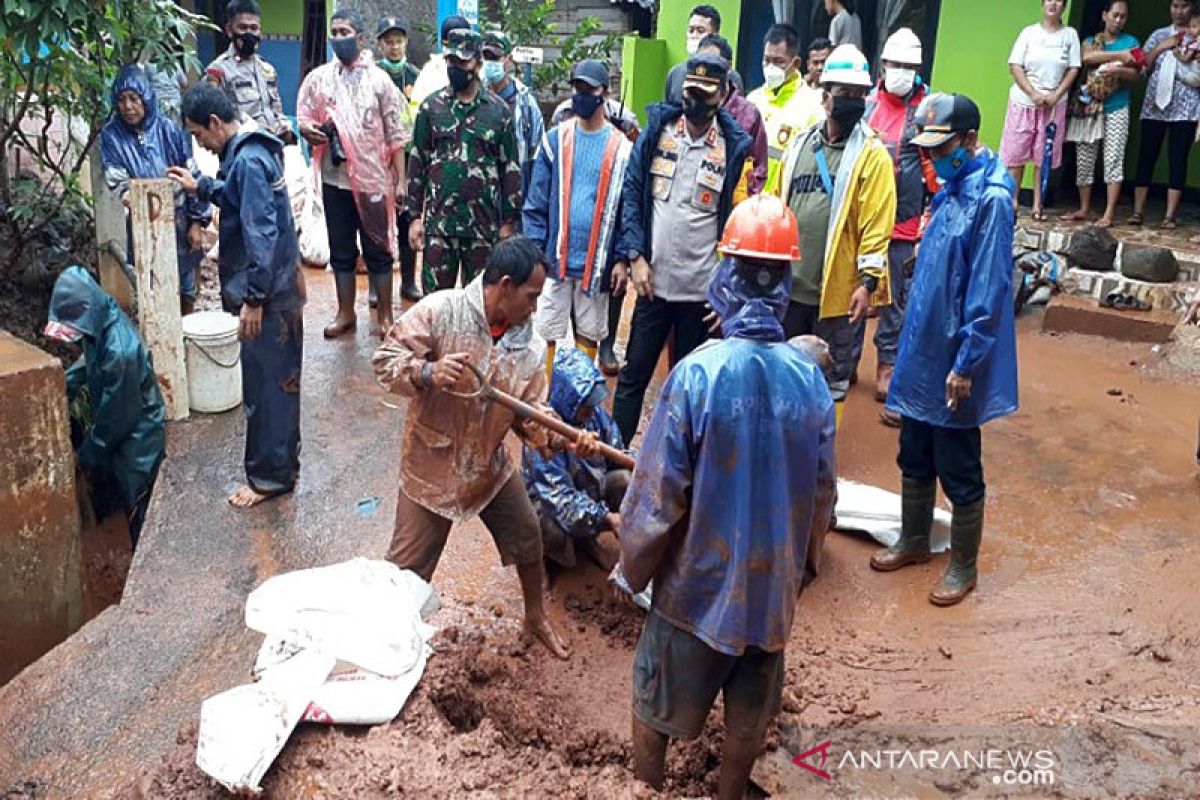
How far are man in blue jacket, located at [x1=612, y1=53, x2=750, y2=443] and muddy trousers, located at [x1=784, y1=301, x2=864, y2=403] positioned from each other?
442 millimetres

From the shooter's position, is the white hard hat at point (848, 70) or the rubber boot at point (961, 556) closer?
the rubber boot at point (961, 556)

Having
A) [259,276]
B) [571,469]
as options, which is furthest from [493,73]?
[571,469]

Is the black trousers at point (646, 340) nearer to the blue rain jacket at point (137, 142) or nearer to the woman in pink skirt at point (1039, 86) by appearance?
the blue rain jacket at point (137, 142)

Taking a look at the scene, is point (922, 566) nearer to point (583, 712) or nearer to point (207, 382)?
point (583, 712)

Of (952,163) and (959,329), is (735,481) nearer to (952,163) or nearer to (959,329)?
(959,329)

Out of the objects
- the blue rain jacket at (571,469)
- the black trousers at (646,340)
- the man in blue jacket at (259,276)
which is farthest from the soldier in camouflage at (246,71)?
the blue rain jacket at (571,469)

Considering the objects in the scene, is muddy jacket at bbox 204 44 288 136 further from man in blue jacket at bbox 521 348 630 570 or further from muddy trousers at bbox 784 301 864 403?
Answer: man in blue jacket at bbox 521 348 630 570

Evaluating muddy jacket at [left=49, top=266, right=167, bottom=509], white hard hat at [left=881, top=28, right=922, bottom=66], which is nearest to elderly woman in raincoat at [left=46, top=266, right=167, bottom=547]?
muddy jacket at [left=49, top=266, right=167, bottom=509]

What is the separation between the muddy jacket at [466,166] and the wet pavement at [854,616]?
4.24 ft

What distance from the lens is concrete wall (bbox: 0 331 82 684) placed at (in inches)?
192

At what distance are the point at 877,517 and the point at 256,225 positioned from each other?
10.2ft

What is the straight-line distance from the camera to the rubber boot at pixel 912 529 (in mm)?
4414

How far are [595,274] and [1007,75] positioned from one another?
5.32 m

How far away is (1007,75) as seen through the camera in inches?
350
